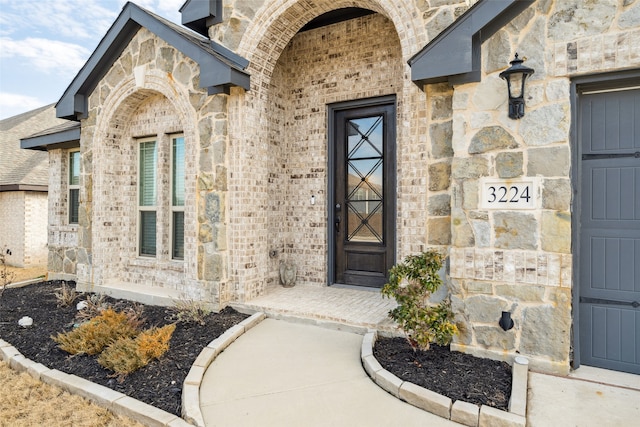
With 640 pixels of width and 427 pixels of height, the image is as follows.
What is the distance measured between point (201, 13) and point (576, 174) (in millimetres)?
4971

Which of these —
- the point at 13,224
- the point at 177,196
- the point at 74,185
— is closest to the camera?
the point at 177,196

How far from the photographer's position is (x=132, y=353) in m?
3.41

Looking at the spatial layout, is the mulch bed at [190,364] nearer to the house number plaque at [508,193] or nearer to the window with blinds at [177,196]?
the window with blinds at [177,196]

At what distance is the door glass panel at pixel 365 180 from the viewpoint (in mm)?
5711

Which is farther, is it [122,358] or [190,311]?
[190,311]

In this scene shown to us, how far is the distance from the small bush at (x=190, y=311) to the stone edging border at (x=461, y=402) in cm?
233

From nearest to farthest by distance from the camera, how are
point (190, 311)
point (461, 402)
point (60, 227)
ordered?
1. point (461, 402)
2. point (190, 311)
3. point (60, 227)

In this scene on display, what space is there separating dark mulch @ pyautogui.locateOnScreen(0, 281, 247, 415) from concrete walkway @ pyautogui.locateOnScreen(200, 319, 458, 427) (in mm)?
299

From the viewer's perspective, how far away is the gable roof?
36.2 ft

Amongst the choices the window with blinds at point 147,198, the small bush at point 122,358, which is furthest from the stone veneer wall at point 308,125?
the small bush at point 122,358

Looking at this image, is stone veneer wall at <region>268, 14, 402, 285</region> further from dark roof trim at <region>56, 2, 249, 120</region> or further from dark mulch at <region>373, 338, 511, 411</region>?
dark mulch at <region>373, 338, 511, 411</region>

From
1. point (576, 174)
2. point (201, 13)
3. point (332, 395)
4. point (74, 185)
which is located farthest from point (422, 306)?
point (74, 185)

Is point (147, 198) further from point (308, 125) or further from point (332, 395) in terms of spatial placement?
point (332, 395)

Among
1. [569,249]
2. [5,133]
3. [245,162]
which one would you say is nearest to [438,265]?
[569,249]
